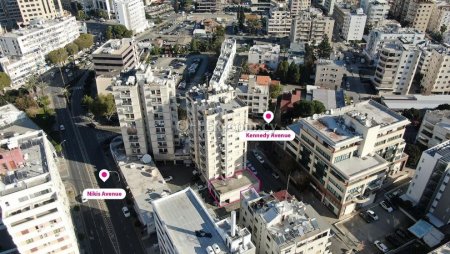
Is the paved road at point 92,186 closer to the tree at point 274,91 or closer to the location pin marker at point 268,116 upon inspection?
the location pin marker at point 268,116

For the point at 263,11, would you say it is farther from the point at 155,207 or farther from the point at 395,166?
the point at 155,207

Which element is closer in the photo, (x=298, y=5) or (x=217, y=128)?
(x=217, y=128)

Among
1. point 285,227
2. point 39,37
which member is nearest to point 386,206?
point 285,227

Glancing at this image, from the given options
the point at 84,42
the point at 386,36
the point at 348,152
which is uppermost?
the point at 386,36

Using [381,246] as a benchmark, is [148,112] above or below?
above

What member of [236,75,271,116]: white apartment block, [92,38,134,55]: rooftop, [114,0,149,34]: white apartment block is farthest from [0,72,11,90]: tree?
[236,75,271,116]: white apartment block

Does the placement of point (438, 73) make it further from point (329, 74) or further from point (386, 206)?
point (386, 206)

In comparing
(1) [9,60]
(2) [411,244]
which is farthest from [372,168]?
(1) [9,60]
